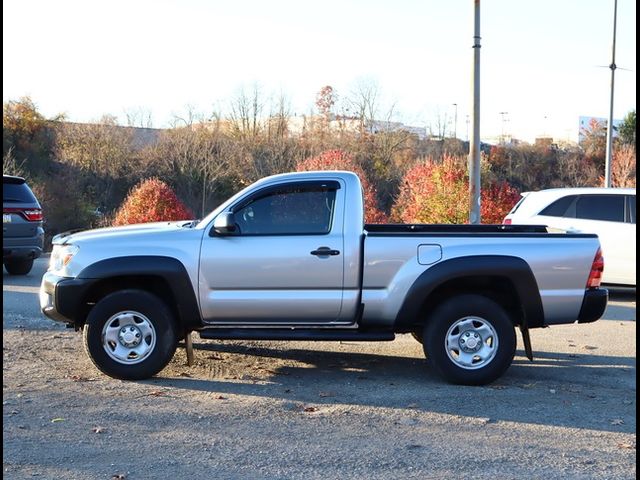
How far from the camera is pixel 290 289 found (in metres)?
7.29

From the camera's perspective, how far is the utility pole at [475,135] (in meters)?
12.8

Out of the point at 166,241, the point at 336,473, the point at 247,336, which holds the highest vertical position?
the point at 166,241

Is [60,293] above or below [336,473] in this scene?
above

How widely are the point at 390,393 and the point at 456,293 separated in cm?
115

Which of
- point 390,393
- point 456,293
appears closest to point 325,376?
point 390,393

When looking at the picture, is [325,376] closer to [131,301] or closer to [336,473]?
[131,301]

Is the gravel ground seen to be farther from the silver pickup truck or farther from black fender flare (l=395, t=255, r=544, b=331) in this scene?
black fender flare (l=395, t=255, r=544, b=331)

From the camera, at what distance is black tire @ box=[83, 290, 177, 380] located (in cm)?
723

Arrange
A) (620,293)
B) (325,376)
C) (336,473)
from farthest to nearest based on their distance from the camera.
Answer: (620,293)
(325,376)
(336,473)

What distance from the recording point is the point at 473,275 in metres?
7.23

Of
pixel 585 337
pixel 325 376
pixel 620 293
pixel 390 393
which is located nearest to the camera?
pixel 390 393

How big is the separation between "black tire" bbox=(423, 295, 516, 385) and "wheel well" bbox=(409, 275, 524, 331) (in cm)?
15

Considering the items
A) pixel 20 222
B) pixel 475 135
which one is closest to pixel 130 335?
pixel 475 135

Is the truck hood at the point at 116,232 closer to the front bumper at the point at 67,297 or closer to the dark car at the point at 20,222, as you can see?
the front bumper at the point at 67,297
